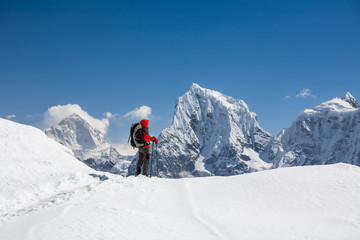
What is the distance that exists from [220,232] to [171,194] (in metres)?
4.13

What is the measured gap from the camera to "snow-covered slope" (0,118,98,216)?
15867mm

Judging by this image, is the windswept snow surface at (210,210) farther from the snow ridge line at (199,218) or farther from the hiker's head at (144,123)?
the hiker's head at (144,123)

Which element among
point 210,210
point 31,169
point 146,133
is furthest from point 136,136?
point 31,169

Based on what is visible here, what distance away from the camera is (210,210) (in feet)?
32.9

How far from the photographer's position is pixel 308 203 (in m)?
10.2

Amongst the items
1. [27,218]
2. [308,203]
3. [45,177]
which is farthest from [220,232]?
[45,177]

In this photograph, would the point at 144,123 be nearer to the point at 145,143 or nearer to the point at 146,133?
the point at 146,133

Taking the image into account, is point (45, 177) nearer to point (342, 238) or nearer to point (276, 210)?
point (276, 210)

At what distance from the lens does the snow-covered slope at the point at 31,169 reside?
52.1ft

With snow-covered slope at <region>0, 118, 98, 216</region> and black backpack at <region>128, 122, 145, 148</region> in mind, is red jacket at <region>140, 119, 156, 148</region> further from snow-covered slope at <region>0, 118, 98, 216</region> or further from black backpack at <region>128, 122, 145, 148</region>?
snow-covered slope at <region>0, 118, 98, 216</region>

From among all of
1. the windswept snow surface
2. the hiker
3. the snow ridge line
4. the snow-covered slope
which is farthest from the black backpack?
the snow-covered slope

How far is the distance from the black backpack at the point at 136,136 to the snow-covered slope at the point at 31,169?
5.16m

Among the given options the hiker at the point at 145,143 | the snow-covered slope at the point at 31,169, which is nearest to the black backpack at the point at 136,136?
the hiker at the point at 145,143

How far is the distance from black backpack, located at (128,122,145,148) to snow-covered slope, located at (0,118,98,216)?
5.16 m
